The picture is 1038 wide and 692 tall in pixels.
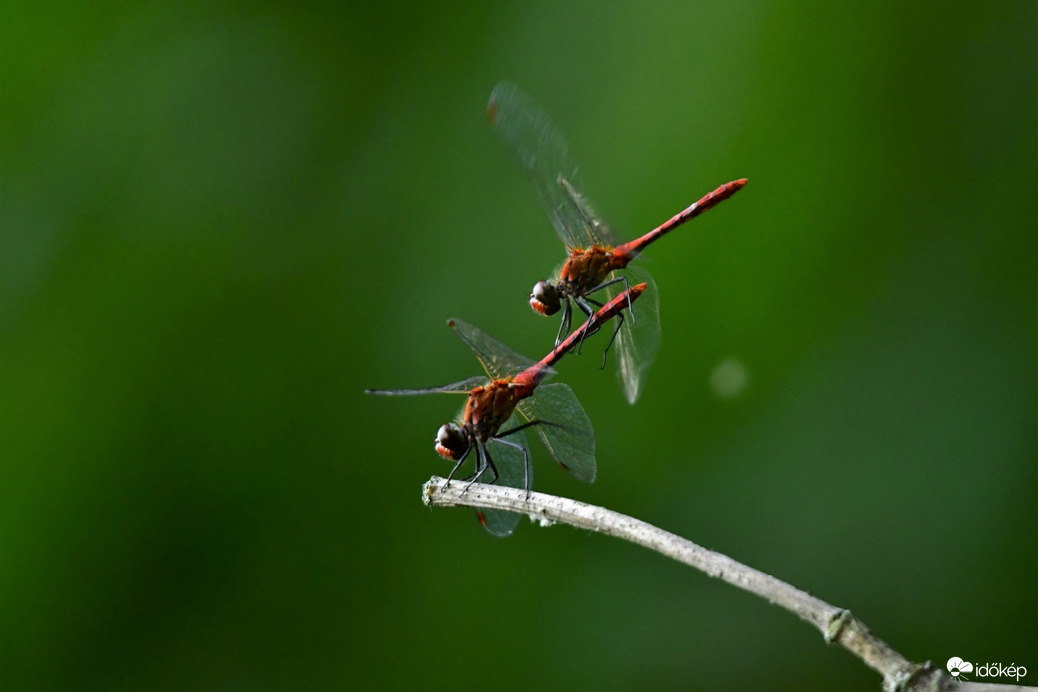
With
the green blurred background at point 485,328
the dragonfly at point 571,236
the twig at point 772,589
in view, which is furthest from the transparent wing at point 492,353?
the green blurred background at point 485,328

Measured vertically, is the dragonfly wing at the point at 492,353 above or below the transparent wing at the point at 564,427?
above

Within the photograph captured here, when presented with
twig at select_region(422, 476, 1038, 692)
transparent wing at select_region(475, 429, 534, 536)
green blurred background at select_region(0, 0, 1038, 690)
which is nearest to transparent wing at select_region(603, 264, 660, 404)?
transparent wing at select_region(475, 429, 534, 536)

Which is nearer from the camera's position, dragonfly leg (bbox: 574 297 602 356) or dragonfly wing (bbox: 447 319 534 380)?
dragonfly leg (bbox: 574 297 602 356)

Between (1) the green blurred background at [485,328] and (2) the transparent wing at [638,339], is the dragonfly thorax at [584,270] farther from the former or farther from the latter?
(1) the green blurred background at [485,328]

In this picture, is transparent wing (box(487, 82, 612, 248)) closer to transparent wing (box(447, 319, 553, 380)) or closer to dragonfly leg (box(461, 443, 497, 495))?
transparent wing (box(447, 319, 553, 380))

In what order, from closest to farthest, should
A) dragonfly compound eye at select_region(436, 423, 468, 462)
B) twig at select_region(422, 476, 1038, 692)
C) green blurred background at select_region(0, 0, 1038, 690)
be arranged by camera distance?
1. twig at select_region(422, 476, 1038, 692)
2. dragonfly compound eye at select_region(436, 423, 468, 462)
3. green blurred background at select_region(0, 0, 1038, 690)

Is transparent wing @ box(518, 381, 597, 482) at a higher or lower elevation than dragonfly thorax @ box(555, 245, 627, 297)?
lower
